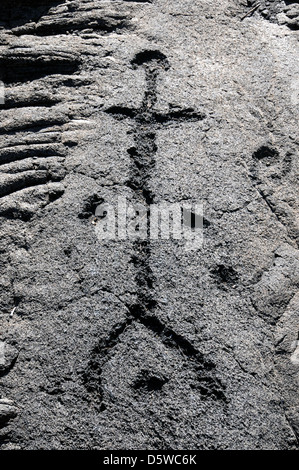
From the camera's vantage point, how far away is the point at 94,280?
1.60 m

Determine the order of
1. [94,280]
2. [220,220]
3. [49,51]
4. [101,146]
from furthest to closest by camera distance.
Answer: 1. [49,51]
2. [101,146]
3. [220,220]
4. [94,280]

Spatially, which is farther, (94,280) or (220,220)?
(220,220)

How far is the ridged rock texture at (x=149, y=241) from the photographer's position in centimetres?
143

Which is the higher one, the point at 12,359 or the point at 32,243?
the point at 32,243

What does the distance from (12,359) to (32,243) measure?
0.36 m

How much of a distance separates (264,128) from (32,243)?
884 millimetres

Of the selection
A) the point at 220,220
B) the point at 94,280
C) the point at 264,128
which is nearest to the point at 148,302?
the point at 94,280

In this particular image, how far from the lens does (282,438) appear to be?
4.54 feet

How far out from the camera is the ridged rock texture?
1.43 meters

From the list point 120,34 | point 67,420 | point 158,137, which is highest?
point 120,34

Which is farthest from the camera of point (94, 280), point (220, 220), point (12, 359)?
point (220, 220)

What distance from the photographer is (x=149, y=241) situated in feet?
5.53

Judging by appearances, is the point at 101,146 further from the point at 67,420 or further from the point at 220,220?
the point at 67,420

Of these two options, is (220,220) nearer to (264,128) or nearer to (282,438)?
(264,128)
